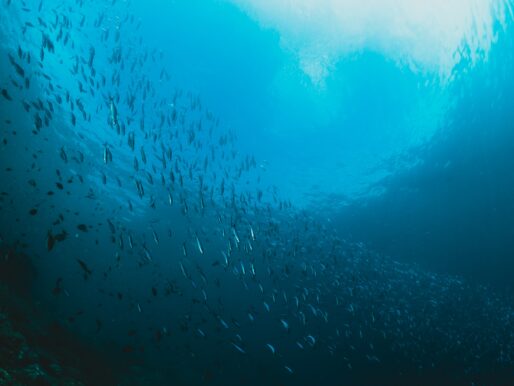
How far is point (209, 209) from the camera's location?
2491cm

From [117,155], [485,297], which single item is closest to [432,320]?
[485,297]

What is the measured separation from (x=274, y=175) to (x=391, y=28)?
33.0ft

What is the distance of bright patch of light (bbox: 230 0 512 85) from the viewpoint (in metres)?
13.2

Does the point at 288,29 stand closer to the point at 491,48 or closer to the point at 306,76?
the point at 306,76

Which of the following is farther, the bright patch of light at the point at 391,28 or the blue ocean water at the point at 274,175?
the blue ocean water at the point at 274,175

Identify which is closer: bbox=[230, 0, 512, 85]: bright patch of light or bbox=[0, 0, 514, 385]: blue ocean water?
bbox=[230, 0, 512, 85]: bright patch of light

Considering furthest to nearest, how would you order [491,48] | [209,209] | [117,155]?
[209,209] < [117,155] < [491,48]

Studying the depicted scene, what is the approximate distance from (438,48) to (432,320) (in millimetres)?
19777

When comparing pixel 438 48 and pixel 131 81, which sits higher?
pixel 438 48

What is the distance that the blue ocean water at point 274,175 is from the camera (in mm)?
13867

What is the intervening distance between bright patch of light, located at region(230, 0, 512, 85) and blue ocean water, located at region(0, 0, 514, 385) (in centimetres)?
7

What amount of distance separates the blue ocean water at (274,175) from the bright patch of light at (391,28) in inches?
2.8

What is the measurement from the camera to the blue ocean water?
1387cm

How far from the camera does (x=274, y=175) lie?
21047mm
